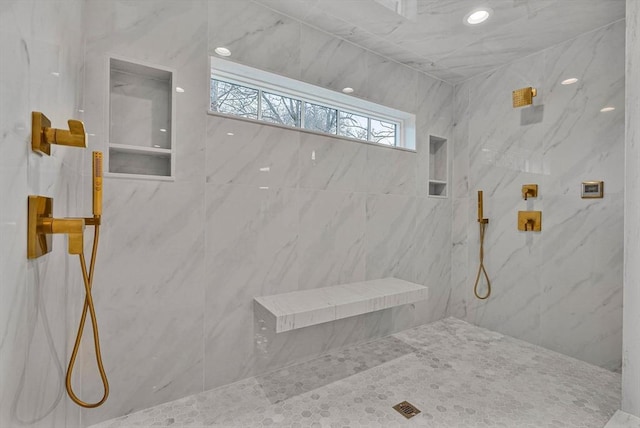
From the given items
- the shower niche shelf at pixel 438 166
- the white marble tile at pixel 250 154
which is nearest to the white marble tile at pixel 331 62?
the white marble tile at pixel 250 154

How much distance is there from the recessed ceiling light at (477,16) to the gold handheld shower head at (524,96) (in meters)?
0.73

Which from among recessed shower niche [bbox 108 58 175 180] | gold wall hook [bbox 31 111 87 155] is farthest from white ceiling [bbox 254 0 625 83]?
gold wall hook [bbox 31 111 87 155]

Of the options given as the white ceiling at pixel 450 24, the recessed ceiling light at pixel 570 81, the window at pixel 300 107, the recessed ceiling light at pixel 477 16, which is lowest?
the window at pixel 300 107

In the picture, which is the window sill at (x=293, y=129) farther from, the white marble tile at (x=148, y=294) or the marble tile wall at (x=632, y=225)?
the marble tile wall at (x=632, y=225)

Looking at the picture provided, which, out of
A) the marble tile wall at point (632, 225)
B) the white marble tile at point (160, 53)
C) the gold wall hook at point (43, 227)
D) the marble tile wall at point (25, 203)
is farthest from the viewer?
the marble tile wall at point (632, 225)

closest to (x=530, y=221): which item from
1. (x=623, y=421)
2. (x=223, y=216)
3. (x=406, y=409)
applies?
(x=623, y=421)

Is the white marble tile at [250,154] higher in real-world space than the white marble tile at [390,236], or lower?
higher

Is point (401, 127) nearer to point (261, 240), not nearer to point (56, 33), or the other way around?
point (261, 240)

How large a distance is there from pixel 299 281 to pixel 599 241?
7.26 feet

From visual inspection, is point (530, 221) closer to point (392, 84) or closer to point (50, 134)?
point (392, 84)

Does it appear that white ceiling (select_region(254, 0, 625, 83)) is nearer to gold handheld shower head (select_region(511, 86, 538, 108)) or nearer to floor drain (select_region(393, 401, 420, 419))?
gold handheld shower head (select_region(511, 86, 538, 108))

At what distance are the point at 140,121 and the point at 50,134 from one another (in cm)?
88

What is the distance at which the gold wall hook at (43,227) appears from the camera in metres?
0.82

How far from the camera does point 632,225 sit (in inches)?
65.5
